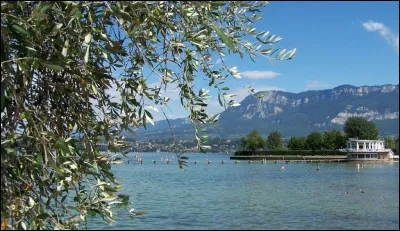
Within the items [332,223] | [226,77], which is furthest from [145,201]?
[226,77]

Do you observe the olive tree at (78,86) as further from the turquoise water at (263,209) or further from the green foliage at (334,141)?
the green foliage at (334,141)

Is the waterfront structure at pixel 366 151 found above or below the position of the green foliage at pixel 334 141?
below

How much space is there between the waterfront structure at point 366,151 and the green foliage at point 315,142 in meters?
17.1

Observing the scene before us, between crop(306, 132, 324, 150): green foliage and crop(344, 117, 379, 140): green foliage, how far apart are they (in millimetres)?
11135

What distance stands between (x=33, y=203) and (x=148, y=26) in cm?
143

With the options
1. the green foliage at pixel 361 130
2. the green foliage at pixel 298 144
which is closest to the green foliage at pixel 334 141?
the green foliage at pixel 361 130

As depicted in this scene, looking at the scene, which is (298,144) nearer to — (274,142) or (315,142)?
(315,142)

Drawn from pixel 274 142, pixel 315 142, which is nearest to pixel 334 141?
pixel 315 142

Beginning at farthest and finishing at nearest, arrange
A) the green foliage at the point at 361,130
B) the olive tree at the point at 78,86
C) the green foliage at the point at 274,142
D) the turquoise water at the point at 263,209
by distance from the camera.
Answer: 1. the green foliage at the point at 274,142
2. the green foliage at the point at 361,130
3. the turquoise water at the point at 263,209
4. the olive tree at the point at 78,86

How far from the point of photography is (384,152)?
490 feet

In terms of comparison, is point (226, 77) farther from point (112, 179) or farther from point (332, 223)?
point (332, 223)

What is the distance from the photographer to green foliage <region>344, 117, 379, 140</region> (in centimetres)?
17312

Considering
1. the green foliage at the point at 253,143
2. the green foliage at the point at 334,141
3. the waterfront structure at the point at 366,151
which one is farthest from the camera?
the green foliage at the point at 253,143

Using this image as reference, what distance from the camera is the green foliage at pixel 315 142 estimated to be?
566 ft
